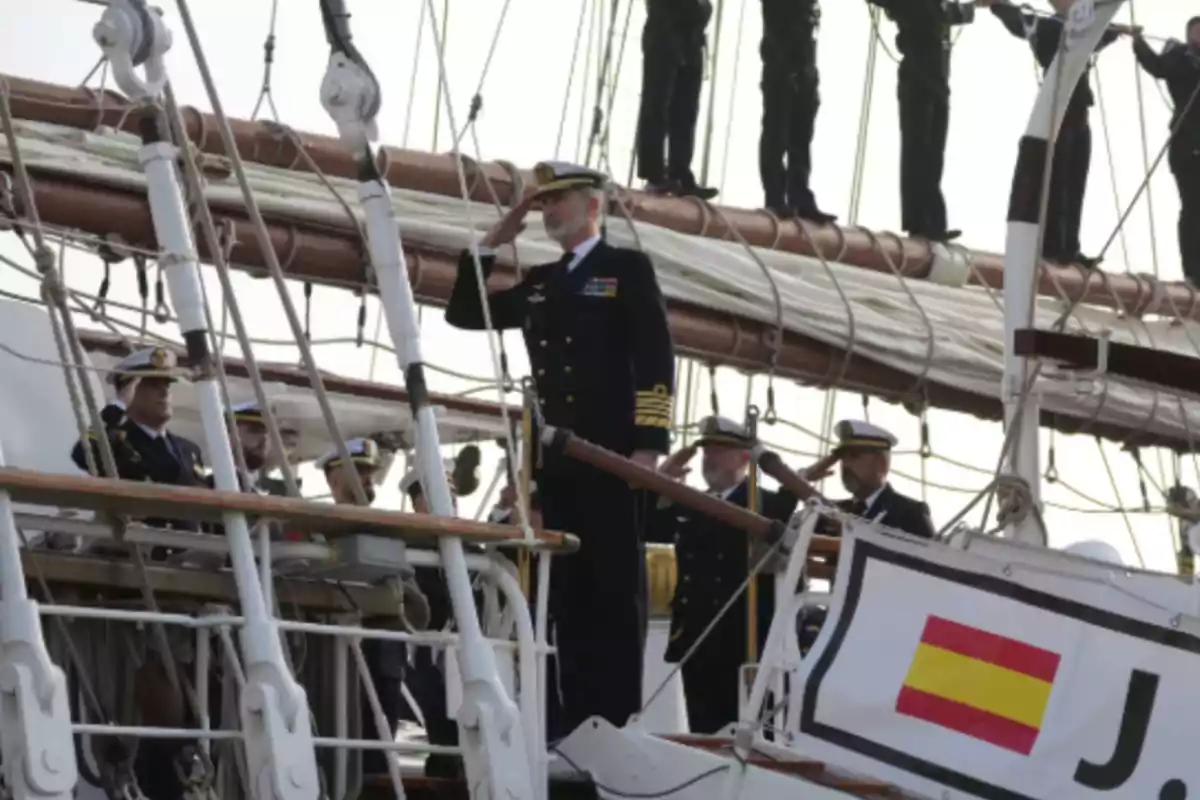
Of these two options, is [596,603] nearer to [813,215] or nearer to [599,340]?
[599,340]

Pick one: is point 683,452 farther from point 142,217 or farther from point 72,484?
point 72,484

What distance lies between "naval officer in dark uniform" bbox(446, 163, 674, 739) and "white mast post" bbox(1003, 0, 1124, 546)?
848 millimetres

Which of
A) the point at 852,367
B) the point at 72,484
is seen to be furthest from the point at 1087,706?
the point at 852,367

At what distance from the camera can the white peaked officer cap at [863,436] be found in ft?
25.0

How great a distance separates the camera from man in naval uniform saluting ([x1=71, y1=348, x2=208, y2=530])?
652 centimetres

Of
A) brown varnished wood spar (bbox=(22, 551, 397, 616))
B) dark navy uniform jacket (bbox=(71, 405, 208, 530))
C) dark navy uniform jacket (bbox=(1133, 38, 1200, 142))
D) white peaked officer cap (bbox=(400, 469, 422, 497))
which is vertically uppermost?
dark navy uniform jacket (bbox=(1133, 38, 1200, 142))

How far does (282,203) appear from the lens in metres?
7.89

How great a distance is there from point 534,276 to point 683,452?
141cm

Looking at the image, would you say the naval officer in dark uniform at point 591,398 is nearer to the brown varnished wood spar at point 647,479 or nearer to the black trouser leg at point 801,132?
the brown varnished wood spar at point 647,479

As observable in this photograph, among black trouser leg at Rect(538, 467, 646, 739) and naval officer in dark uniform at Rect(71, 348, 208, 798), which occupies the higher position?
naval officer in dark uniform at Rect(71, 348, 208, 798)

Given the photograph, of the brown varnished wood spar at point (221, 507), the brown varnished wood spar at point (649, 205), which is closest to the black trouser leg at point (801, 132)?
the brown varnished wood spar at point (649, 205)

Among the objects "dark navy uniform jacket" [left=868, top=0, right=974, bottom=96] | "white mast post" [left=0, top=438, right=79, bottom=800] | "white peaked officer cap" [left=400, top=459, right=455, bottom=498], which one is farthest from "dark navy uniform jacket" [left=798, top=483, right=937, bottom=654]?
"dark navy uniform jacket" [left=868, top=0, right=974, bottom=96]

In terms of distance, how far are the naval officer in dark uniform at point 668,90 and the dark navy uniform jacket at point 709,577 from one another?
7.95 feet

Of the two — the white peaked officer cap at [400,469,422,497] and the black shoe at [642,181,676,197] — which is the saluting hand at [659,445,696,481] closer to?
the white peaked officer cap at [400,469,422,497]
